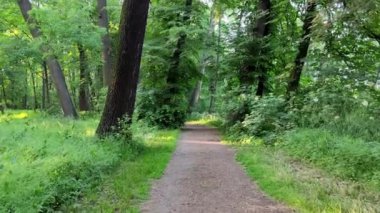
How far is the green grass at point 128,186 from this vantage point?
5344 mm

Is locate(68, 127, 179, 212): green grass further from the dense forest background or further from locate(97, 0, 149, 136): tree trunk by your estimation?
locate(97, 0, 149, 136): tree trunk

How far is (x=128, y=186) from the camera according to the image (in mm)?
6453

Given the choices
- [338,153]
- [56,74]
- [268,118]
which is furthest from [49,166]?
[56,74]

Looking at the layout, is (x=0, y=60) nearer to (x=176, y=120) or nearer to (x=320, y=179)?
(x=176, y=120)

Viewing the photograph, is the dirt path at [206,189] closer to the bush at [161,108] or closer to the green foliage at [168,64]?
the bush at [161,108]

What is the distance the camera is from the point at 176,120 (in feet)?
55.7

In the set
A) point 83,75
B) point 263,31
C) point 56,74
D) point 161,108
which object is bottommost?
point 161,108

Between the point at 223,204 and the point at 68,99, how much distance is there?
38.7 ft

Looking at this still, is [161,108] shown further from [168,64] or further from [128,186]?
[128,186]

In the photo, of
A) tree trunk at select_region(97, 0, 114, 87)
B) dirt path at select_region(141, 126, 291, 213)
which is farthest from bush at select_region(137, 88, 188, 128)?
dirt path at select_region(141, 126, 291, 213)

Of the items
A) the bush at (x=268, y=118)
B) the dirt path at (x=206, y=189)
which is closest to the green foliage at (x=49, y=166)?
the dirt path at (x=206, y=189)

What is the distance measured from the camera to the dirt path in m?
5.55

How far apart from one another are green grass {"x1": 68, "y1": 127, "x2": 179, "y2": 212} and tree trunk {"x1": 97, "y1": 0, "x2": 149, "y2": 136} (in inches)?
44.6

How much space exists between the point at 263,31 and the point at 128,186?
1140 cm
